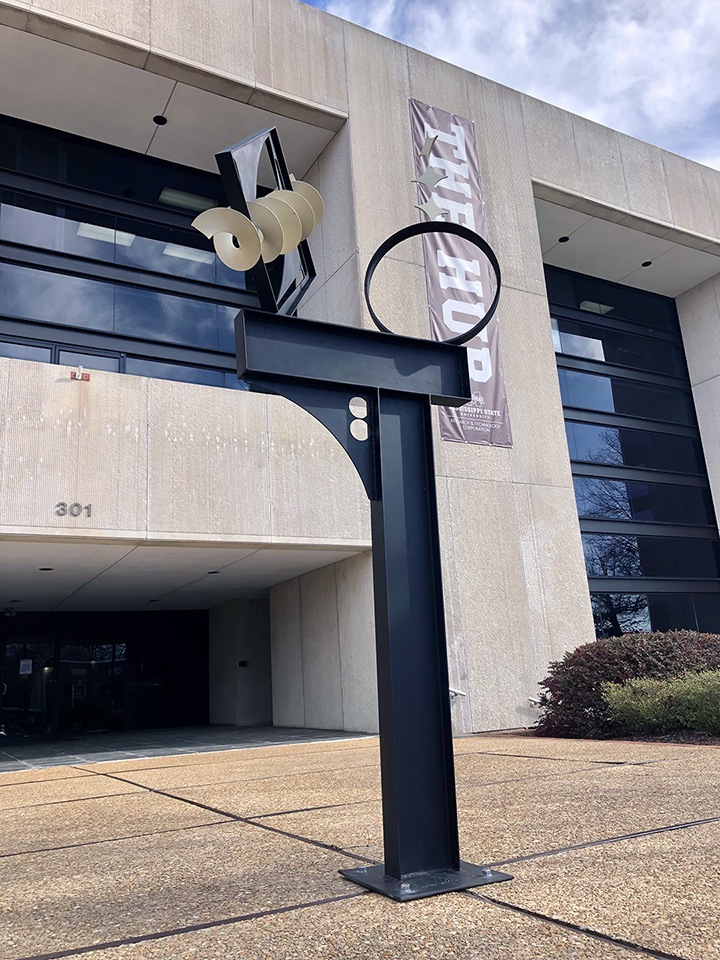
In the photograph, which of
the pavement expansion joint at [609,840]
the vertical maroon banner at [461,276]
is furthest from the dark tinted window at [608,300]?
the pavement expansion joint at [609,840]

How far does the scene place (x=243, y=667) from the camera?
60.0 ft

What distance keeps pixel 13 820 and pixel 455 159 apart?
1418 cm

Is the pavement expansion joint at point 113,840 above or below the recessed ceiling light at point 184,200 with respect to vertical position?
below

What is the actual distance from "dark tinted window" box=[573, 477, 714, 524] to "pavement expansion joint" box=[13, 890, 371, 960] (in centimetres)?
1609

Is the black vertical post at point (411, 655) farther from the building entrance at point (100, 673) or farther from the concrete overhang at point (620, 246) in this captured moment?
the building entrance at point (100, 673)

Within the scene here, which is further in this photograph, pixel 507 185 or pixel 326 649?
pixel 507 185

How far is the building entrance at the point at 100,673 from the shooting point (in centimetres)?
1766

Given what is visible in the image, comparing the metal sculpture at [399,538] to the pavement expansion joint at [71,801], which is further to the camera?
the pavement expansion joint at [71,801]

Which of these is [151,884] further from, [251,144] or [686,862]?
[251,144]

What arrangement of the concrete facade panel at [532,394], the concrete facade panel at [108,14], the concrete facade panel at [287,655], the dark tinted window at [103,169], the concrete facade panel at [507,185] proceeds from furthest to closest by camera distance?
the concrete facade panel at [507,185], the concrete facade panel at [287,655], the concrete facade panel at [532,394], the dark tinted window at [103,169], the concrete facade panel at [108,14]

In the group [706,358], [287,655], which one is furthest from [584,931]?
[706,358]

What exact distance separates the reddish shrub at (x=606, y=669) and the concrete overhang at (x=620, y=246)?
35.5 feet

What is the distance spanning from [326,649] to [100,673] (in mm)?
7420

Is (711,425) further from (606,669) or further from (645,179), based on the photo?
(606,669)
